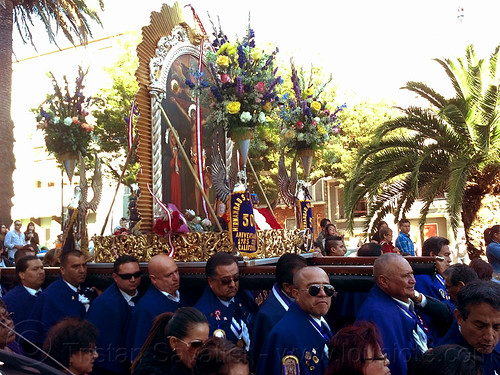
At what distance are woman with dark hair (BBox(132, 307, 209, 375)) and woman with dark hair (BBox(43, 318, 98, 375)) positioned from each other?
0.29 meters

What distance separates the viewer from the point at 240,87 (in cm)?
693

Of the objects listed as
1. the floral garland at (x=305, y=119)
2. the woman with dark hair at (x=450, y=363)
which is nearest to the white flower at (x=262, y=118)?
the floral garland at (x=305, y=119)

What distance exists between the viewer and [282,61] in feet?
66.1

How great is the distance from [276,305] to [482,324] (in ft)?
5.13

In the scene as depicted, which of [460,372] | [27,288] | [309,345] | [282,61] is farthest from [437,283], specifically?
[282,61]

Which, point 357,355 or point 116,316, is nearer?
point 357,355

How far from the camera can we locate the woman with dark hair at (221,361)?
2.62m

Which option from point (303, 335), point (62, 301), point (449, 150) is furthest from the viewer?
point (449, 150)

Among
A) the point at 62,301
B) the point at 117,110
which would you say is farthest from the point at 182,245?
the point at 117,110

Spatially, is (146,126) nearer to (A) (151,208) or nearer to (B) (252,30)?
(A) (151,208)

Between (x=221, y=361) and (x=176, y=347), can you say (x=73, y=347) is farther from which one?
(x=221, y=361)

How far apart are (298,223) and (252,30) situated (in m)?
3.18

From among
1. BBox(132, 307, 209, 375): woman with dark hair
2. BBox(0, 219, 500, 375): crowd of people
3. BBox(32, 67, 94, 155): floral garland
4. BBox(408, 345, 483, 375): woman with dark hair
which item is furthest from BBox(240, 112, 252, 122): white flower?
BBox(408, 345, 483, 375): woman with dark hair

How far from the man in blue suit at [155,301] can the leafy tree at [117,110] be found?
1361 cm
